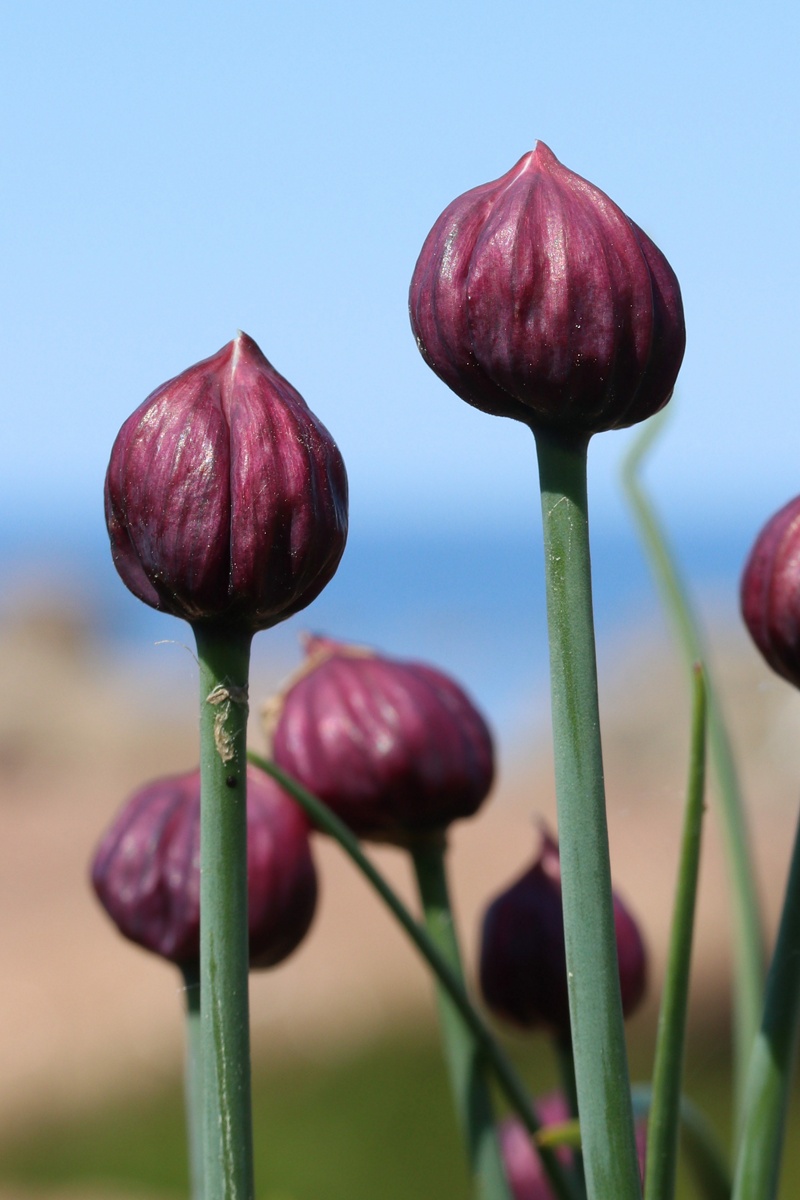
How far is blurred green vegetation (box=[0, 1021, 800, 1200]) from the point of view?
1.32 meters

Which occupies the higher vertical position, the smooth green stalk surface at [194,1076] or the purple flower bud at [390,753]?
the purple flower bud at [390,753]

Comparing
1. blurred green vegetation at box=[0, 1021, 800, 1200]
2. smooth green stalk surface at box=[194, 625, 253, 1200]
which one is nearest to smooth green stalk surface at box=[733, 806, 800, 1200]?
smooth green stalk surface at box=[194, 625, 253, 1200]

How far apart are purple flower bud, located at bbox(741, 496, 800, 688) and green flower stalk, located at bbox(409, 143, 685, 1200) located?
9 centimetres

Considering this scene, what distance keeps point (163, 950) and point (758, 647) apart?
193 millimetres

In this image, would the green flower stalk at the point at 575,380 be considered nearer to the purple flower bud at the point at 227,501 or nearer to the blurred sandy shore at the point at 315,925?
the purple flower bud at the point at 227,501

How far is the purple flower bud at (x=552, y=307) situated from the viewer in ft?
0.83

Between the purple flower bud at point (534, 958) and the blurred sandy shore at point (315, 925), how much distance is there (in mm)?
809

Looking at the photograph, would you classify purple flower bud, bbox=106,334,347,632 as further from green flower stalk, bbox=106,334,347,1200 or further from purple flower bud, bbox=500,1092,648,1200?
purple flower bud, bbox=500,1092,648,1200

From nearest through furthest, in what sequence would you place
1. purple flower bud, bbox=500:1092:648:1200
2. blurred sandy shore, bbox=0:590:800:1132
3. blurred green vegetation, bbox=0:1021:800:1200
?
1. purple flower bud, bbox=500:1092:648:1200
2. blurred green vegetation, bbox=0:1021:800:1200
3. blurred sandy shore, bbox=0:590:800:1132

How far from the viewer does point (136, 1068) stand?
5.53 feet

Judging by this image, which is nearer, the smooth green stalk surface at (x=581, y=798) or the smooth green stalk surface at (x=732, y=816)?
the smooth green stalk surface at (x=581, y=798)

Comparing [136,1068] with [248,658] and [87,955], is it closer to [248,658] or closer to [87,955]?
[87,955]

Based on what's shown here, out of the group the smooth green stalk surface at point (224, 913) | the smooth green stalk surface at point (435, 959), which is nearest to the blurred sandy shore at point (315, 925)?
the smooth green stalk surface at point (435, 959)

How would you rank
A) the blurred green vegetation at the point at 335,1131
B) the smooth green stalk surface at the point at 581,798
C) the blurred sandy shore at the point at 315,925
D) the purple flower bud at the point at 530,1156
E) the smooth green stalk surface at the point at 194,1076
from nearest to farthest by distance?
the smooth green stalk surface at the point at 581,798 → the smooth green stalk surface at the point at 194,1076 → the purple flower bud at the point at 530,1156 → the blurred green vegetation at the point at 335,1131 → the blurred sandy shore at the point at 315,925
